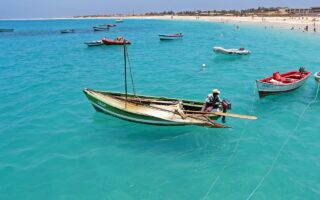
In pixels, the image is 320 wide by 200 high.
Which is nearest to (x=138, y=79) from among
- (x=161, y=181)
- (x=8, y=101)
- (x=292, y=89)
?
(x=8, y=101)

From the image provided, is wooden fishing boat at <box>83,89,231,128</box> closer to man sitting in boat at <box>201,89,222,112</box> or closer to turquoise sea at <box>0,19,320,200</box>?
man sitting in boat at <box>201,89,222,112</box>

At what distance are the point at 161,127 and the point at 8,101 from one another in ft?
49.5

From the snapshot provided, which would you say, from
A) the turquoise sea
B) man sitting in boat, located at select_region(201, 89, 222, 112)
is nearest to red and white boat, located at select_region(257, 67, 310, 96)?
the turquoise sea

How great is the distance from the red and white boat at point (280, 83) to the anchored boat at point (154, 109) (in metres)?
7.12

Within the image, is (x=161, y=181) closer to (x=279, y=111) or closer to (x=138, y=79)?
(x=279, y=111)

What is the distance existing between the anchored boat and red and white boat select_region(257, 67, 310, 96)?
7.12 metres

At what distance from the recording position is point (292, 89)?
2436 centimetres

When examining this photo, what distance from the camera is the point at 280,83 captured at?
2325 cm

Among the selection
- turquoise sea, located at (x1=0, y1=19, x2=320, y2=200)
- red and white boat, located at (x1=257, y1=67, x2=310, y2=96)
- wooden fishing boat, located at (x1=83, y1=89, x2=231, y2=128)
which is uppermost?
red and white boat, located at (x1=257, y1=67, x2=310, y2=96)

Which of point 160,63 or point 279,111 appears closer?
point 279,111

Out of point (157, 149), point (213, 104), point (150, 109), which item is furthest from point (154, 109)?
point (213, 104)

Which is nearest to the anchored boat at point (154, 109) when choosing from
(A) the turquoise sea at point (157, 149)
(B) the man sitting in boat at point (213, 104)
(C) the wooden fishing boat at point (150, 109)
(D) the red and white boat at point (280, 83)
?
(C) the wooden fishing boat at point (150, 109)

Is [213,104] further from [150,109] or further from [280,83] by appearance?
[280,83]

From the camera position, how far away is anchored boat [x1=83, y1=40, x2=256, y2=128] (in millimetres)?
16266
